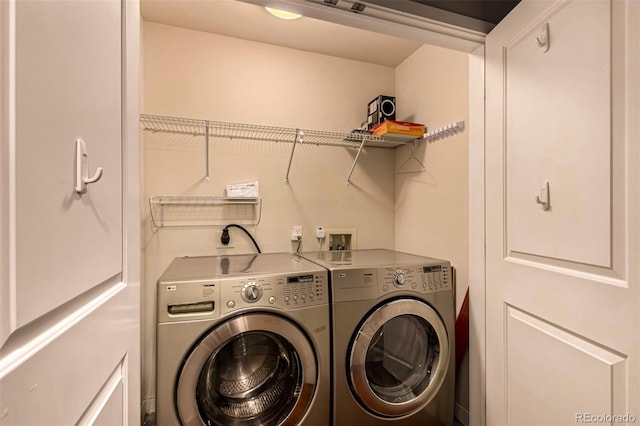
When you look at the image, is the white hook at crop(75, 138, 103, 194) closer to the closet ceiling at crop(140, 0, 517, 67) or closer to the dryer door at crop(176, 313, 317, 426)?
the dryer door at crop(176, 313, 317, 426)

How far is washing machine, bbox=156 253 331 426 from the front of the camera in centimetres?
105

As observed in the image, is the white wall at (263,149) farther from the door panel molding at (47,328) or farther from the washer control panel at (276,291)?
the door panel molding at (47,328)

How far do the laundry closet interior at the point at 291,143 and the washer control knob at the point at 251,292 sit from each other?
2.57ft

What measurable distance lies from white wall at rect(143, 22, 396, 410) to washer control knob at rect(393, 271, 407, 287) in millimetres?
803

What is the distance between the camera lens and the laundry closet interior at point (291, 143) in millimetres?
1681

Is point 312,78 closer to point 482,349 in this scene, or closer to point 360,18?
point 360,18

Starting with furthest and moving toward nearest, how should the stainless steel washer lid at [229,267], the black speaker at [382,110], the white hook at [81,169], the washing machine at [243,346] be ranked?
the black speaker at [382,110], the stainless steel washer lid at [229,267], the washing machine at [243,346], the white hook at [81,169]

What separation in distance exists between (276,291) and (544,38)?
135 cm

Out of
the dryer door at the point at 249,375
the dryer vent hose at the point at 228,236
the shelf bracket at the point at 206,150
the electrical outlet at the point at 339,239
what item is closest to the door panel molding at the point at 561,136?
the dryer door at the point at 249,375

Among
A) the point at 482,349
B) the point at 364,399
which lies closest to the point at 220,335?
the point at 364,399

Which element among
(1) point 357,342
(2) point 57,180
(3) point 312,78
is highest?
(3) point 312,78

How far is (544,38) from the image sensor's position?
91 cm

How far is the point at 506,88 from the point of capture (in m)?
1.08

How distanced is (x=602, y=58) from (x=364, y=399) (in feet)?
5.02
